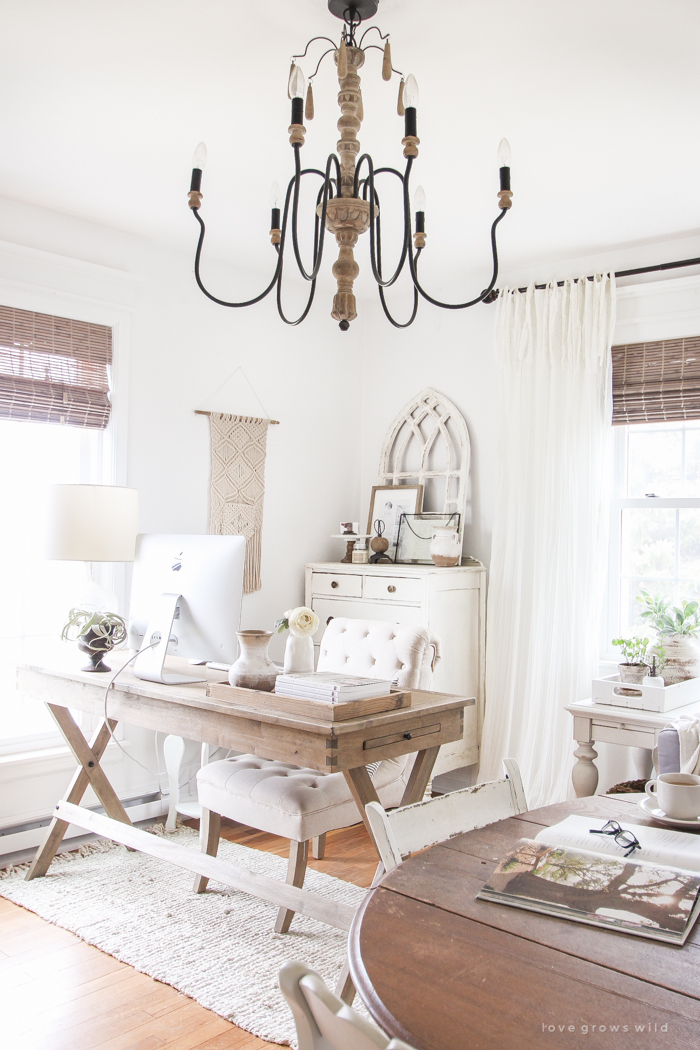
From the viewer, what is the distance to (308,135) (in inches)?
105

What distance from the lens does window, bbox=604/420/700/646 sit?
3.60 meters

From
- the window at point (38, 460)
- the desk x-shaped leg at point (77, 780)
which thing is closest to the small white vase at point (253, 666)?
the desk x-shaped leg at point (77, 780)

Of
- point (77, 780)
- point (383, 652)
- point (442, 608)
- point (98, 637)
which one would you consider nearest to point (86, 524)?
point (98, 637)

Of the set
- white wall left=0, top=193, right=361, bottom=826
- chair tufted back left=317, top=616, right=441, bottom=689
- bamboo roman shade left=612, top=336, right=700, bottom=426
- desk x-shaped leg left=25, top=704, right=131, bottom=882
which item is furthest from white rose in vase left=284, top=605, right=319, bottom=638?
bamboo roman shade left=612, top=336, right=700, bottom=426

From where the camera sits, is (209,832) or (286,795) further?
(209,832)

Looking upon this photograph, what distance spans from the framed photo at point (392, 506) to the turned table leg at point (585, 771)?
5.07 ft

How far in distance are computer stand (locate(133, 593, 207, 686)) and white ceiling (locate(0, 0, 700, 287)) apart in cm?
161

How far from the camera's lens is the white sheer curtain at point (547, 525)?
12.1ft

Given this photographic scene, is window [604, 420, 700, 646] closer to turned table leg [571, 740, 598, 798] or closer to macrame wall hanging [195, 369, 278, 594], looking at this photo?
turned table leg [571, 740, 598, 798]

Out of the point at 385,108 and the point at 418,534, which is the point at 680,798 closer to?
the point at 385,108

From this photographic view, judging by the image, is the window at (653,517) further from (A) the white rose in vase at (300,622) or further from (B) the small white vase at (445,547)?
(A) the white rose in vase at (300,622)

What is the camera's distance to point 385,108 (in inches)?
98.0

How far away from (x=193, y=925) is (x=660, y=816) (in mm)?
1790

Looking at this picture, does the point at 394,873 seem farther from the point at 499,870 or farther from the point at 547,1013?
the point at 547,1013
